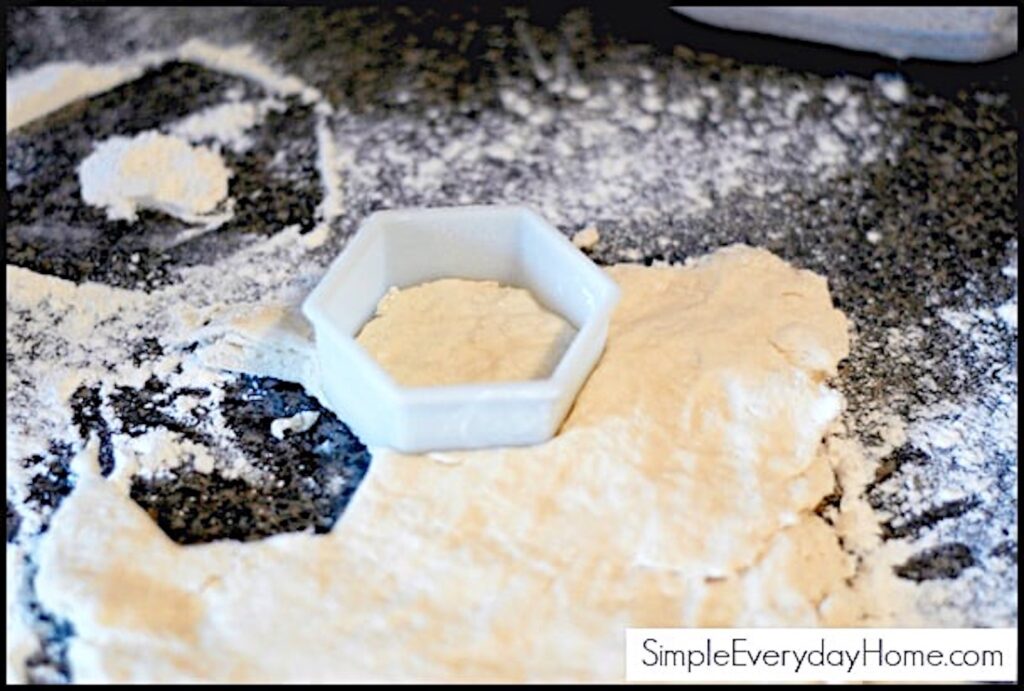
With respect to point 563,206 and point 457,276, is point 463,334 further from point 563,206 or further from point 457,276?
point 563,206

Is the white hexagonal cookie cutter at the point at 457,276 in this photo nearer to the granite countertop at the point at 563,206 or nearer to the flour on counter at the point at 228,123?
the granite countertop at the point at 563,206

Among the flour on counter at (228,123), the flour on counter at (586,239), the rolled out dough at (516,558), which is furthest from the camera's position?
the flour on counter at (228,123)

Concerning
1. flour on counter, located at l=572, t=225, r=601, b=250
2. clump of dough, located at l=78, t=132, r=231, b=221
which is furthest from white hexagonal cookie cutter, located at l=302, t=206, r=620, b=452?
clump of dough, located at l=78, t=132, r=231, b=221

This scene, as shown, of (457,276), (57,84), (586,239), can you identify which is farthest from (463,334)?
(57,84)

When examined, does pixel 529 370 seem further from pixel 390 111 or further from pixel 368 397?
pixel 390 111

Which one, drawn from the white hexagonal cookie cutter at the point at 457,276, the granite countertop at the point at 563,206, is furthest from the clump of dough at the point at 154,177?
the white hexagonal cookie cutter at the point at 457,276

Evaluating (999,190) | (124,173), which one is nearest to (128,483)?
(124,173)

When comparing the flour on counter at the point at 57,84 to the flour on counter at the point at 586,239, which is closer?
the flour on counter at the point at 586,239
